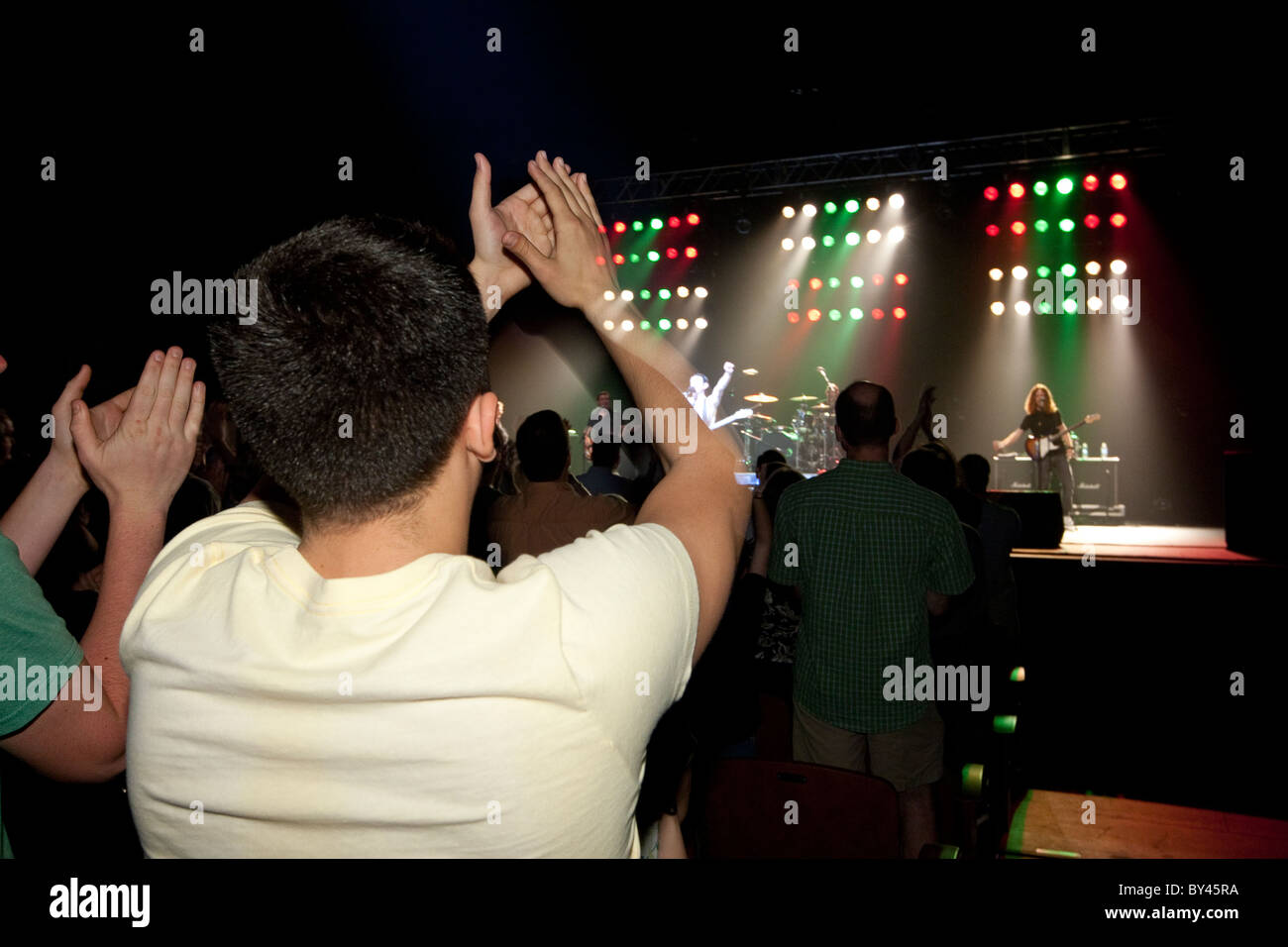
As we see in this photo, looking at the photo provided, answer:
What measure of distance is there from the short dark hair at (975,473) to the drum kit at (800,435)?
619cm

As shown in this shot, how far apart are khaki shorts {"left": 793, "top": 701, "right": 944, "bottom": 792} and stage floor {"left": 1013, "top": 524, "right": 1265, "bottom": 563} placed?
3.88 m

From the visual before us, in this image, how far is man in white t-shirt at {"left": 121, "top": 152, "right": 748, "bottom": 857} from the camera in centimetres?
74

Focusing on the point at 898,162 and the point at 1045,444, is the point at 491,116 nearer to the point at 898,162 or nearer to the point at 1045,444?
the point at 898,162

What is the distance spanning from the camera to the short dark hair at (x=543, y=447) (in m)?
3.14

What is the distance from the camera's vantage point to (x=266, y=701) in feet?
2.50

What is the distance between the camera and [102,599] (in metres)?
1.01

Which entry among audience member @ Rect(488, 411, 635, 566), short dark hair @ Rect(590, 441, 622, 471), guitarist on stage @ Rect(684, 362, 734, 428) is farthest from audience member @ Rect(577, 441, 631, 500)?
guitarist on stage @ Rect(684, 362, 734, 428)

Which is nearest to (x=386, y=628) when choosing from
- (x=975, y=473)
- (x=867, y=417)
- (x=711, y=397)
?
(x=867, y=417)

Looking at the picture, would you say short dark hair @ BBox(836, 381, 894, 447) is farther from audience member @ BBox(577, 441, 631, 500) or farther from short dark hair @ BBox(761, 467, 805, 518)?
audience member @ BBox(577, 441, 631, 500)

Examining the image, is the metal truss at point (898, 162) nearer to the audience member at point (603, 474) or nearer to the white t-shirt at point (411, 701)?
the audience member at point (603, 474)

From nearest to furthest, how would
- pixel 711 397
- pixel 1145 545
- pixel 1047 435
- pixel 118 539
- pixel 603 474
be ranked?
pixel 118 539 < pixel 603 474 < pixel 1145 545 < pixel 1047 435 < pixel 711 397

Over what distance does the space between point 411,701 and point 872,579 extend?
95.6 inches
